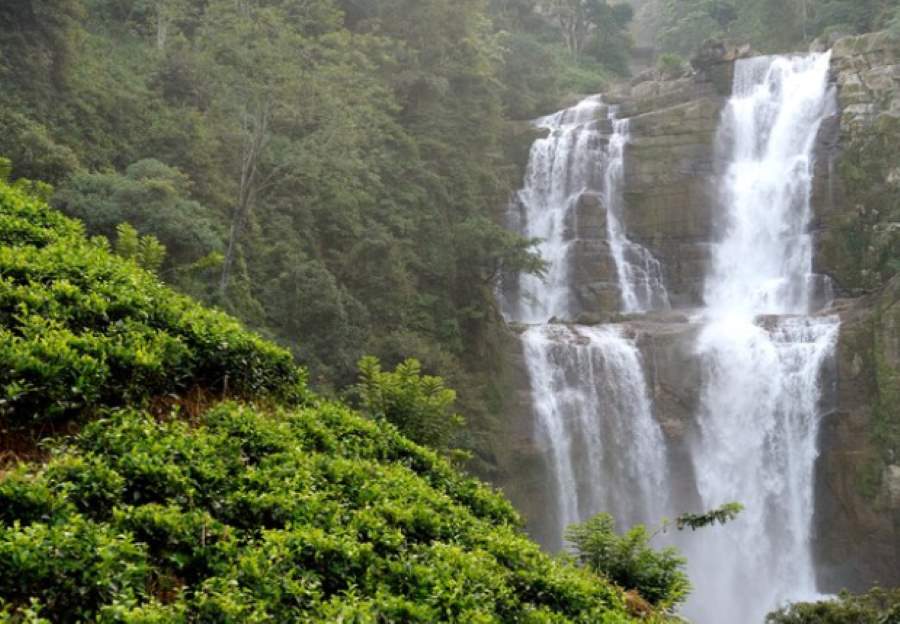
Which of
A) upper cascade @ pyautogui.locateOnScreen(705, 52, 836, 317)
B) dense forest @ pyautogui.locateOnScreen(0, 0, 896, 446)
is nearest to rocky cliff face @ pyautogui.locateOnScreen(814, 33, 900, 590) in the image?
upper cascade @ pyautogui.locateOnScreen(705, 52, 836, 317)

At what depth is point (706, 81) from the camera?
Answer: 3788 centimetres

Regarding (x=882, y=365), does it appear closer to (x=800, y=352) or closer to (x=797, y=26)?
(x=800, y=352)

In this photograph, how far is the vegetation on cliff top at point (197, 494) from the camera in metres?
3.97

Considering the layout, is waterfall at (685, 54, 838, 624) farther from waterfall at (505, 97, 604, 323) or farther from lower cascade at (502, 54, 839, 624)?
waterfall at (505, 97, 604, 323)

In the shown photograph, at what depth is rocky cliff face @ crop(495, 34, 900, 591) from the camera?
2470 centimetres

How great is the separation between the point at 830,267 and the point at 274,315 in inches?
864

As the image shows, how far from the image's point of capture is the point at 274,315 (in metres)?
21.3

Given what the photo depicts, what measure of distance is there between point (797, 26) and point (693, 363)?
29437 millimetres

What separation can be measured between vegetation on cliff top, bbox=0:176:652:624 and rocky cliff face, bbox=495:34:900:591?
19001mm

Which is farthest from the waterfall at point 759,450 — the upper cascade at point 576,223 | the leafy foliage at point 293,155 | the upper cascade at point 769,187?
the leafy foliage at point 293,155

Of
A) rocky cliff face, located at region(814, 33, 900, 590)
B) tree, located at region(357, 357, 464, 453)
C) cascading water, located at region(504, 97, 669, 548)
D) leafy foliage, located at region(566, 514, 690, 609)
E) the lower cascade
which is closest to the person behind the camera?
leafy foliage, located at region(566, 514, 690, 609)

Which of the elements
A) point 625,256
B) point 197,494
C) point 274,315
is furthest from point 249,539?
point 625,256

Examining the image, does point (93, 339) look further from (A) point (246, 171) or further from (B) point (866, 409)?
(B) point (866, 409)

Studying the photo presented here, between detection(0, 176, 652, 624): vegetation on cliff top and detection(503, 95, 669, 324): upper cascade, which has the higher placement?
detection(503, 95, 669, 324): upper cascade
